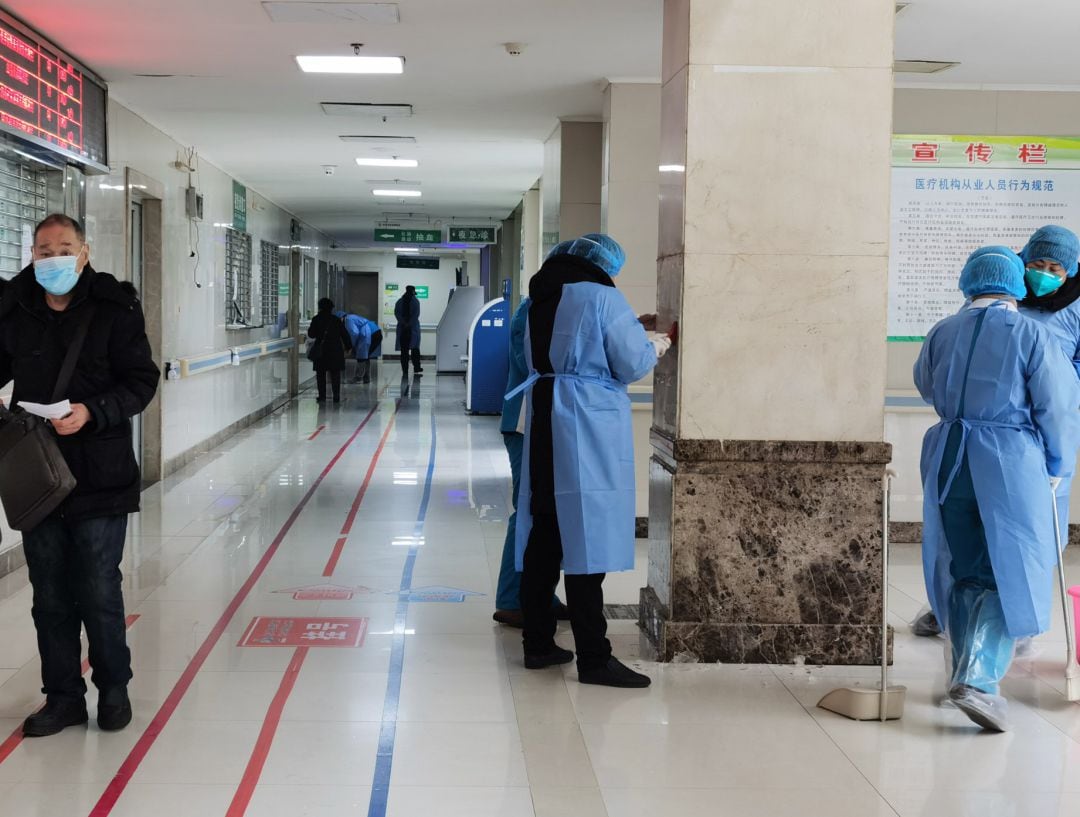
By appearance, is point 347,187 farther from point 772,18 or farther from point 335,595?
point 772,18

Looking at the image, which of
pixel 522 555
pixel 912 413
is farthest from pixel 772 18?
pixel 912 413

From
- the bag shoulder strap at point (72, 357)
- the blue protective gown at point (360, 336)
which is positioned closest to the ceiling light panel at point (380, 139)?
the bag shoulder strap at point (72, 357)

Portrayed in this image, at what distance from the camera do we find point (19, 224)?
575 centimetres

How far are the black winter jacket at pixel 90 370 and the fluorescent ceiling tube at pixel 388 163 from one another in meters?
7.51

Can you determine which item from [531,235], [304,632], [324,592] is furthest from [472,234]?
[304,632]

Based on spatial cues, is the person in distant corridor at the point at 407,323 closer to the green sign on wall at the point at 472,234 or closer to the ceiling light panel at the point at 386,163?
the green sign on wall at the point at 472,234

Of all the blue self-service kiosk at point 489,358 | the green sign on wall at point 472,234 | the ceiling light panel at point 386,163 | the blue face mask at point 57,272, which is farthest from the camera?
the green sign on wall at point 472,234

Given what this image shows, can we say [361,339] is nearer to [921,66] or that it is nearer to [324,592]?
[921,66]

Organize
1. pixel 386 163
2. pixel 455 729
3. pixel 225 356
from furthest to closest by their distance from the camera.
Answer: pixel 386 163
pixel 225 356
pixel 455 729

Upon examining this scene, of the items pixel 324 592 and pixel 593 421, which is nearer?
pixel 593 421

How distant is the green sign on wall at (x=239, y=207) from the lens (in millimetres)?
11802

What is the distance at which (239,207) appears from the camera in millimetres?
12078

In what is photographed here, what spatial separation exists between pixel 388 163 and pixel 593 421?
752 cm

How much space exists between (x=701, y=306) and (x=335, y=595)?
83.1 inches
